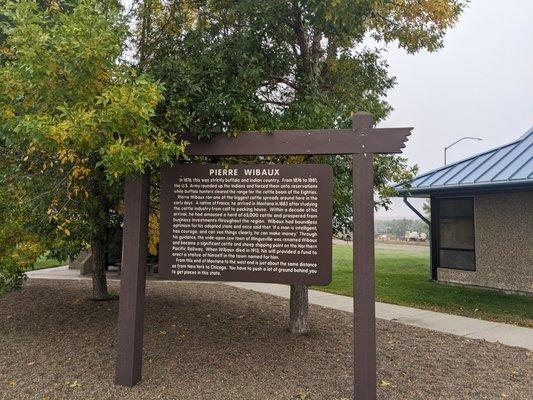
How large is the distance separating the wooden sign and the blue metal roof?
21.2ft

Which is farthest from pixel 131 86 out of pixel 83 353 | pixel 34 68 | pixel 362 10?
pixel 83 353

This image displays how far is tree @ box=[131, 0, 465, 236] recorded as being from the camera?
4891 millimetres

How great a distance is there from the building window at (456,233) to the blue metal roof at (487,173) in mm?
906

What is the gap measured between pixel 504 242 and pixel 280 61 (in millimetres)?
8449

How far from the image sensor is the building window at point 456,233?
1278 cm

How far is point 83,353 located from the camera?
5.82 m

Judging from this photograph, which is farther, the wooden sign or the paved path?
the paved path

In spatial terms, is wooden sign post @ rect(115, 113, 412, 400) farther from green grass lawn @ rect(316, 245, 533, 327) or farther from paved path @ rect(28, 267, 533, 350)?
green grass lawn @ rect(316, 245, 533, 327)

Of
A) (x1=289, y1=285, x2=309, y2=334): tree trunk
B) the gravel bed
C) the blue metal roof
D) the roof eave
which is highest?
the blue metal roof

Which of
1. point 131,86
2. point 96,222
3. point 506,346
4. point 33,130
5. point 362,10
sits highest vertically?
point 362,10

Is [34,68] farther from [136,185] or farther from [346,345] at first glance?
[346,345]

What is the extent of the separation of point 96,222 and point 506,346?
6431 millimetres

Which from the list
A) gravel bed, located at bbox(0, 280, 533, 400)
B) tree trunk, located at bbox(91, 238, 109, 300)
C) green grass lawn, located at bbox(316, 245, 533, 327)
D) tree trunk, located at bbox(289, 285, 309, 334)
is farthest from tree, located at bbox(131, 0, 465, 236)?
tree trunk, located at bbox(91, 238, 109, 300)

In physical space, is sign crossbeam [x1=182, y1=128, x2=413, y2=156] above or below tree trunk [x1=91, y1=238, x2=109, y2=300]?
above
